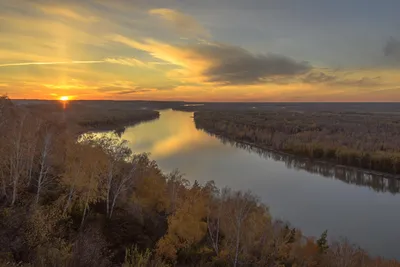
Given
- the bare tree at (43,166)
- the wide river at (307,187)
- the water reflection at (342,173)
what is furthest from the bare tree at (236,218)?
the water reflection at (342,173)

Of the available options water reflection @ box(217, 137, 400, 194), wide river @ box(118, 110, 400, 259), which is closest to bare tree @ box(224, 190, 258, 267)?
wide river @ box(118, 110, 400, 259)

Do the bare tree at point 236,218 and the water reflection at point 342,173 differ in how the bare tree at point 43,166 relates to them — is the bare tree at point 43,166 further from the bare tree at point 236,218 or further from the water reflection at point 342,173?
the water reflection at point 342,173

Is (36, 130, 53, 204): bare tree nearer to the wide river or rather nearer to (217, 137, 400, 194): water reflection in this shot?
the wide river

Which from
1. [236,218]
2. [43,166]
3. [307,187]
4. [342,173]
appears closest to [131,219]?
[43,166]

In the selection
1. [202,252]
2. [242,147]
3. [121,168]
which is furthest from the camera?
[242,147]


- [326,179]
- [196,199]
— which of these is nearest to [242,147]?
[326,179]

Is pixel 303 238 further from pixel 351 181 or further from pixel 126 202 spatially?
pixel 351 181

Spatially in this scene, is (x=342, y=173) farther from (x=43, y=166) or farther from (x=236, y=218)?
(x=43, y=166)
